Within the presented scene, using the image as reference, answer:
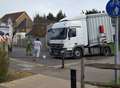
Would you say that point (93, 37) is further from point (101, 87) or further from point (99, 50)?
point (101, 87)

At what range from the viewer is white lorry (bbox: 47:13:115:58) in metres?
29.8

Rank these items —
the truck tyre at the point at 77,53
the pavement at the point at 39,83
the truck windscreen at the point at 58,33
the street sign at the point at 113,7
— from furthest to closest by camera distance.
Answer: the truck tyre at the point at 77,53, the truck windscreen at the point at 58,33, the pavement at the point at 39,83, the street sign at the point at 113,7

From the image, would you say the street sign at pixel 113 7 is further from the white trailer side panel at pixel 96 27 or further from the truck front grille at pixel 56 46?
the white trailer side panel at pixel 96 27

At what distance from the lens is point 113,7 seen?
12.3 meters

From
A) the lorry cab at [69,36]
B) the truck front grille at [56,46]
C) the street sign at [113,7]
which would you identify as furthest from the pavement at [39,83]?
the truck front grille at [56,46]

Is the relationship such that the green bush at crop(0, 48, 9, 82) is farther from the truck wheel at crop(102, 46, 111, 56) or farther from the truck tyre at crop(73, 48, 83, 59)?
the truck wheel at crop(102, 46, 111, 56)

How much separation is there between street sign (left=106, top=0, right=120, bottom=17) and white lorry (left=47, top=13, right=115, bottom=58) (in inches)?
645

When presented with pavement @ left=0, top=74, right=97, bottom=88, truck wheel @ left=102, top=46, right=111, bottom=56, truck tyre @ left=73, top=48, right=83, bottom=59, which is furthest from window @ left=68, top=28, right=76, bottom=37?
pavement @ left=0, top=74, right=97, bottom=88

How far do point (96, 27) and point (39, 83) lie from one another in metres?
16.9

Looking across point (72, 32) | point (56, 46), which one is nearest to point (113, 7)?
point (72, 32)

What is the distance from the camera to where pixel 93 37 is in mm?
31141

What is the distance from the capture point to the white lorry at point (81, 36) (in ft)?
97.7

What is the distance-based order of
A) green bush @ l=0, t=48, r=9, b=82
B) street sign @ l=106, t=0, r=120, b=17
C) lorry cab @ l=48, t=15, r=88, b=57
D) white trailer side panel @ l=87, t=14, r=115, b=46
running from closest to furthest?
street sign @ l=106, t=0, r=120, b=17
green bush @ l=0, t=48, r=9, b=82
lorry cab @ l=48, t=15, r=88, b=57
white trailer side panel @ l=87, t=14, r=115, b=46

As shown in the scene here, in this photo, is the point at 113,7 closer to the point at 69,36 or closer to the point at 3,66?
the point at 3,66
